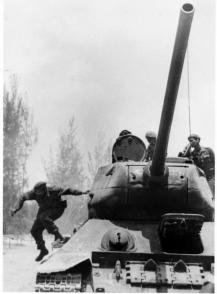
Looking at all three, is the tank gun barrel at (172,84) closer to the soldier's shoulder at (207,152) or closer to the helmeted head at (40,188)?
the soldier's shoulder at (207,152)

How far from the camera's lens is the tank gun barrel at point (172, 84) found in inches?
201

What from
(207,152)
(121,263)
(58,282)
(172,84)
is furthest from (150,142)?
(58,282)

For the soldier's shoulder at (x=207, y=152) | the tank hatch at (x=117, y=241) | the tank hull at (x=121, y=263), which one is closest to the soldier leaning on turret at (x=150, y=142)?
the soldier's shoulder at (x=207, y=152)

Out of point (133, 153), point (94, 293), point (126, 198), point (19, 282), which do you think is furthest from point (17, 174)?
point (94, 293)

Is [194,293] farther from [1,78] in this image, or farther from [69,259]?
[1,78]

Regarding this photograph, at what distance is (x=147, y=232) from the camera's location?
6.66m

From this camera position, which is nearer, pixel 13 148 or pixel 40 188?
pixel 40 188

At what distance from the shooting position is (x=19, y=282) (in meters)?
10.9

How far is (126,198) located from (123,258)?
1.45m

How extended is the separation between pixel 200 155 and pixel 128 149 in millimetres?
1580

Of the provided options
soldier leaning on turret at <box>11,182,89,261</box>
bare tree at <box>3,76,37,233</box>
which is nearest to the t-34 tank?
soldier leaning on turret at <box>11,182,89,261</box>

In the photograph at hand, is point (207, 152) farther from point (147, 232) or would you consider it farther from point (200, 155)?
point (147, 232)

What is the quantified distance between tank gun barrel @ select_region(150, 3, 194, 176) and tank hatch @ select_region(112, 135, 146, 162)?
2.21 meters

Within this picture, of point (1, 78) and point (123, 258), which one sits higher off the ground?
point (1, 78)
